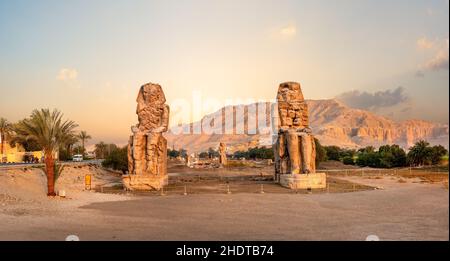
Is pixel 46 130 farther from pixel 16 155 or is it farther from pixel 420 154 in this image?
pixel 420 154

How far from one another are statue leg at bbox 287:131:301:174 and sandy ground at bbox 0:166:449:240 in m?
3.34

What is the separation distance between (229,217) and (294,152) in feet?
30.3

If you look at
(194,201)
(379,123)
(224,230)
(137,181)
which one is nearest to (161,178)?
(137,181)

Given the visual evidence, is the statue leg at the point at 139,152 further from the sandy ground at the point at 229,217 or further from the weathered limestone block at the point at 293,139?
the weathered limestone block at the point at 293,139

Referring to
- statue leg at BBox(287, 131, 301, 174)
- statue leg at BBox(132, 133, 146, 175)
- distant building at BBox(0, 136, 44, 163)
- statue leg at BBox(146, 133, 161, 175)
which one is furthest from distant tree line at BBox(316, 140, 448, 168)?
distant building at BBox(0, 136, 44, 163)

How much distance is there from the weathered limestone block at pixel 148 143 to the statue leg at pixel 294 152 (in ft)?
20.7

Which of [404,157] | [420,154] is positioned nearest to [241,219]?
[420,154]

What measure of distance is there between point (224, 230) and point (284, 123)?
1280 centimetres

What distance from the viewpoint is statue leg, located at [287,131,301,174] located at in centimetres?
1970

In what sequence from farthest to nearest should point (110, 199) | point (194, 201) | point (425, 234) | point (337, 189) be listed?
point (337, 189)
point (110, 199)
point (194, 201)
point (425, 234)

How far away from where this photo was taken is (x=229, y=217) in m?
11.1

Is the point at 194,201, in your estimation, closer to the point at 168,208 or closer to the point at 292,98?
the point at 168,208

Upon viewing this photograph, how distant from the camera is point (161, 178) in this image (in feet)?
64.3

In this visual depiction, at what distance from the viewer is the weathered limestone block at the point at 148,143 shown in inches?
763
